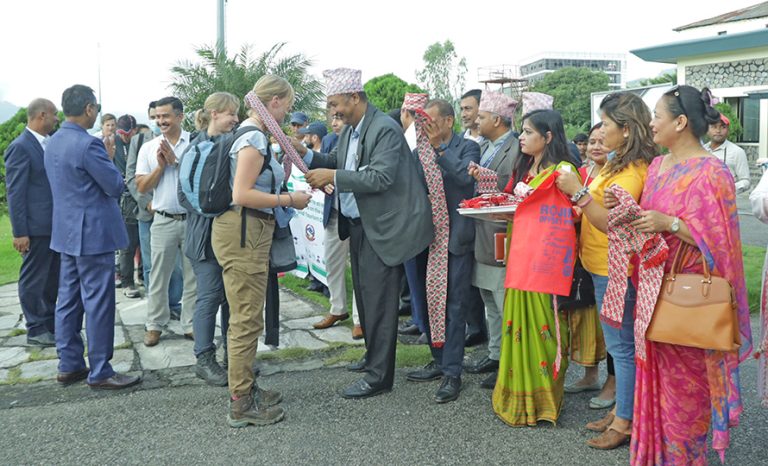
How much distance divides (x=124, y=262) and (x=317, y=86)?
639 cm

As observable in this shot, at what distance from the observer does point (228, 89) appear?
477 inches

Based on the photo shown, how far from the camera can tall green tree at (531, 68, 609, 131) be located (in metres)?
63.2

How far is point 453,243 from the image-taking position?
4.32 m

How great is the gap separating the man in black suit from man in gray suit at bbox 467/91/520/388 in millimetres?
114

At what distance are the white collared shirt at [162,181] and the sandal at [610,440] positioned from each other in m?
3.69

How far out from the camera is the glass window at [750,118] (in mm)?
22719

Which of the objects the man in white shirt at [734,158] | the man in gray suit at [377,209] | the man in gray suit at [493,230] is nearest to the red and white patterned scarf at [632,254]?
the man in gray suit at [493,230]

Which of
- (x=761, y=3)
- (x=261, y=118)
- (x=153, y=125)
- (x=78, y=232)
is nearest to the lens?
(x=261, y=118)

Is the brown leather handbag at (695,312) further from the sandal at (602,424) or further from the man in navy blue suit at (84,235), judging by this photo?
the man in navy blue suit at (84,235)

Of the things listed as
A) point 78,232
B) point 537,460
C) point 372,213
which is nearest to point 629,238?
point 537,460

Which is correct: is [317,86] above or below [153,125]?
above

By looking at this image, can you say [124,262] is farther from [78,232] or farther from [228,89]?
[228,89]

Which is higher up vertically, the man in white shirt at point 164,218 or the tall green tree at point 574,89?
the tall green tree at point 574,89

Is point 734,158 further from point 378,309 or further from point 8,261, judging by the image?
point 8,261
